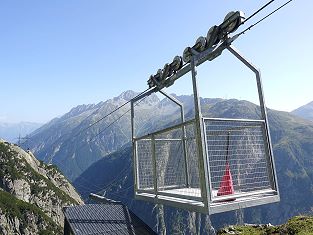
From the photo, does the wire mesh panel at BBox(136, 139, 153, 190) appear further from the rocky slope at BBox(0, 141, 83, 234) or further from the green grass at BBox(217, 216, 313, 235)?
the rocky slope at BBox(0, 141, 83, 234)

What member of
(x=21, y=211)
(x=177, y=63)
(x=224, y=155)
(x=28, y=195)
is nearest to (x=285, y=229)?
(x=224, y=155)

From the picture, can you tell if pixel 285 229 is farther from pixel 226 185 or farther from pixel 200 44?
pixel 200 44

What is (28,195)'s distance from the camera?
366 ft

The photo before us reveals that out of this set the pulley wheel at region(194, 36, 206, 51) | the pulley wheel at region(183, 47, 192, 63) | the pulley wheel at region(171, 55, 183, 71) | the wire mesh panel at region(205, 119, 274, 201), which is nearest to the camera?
the wire mesh panel at region(205, 119, 274, 201)

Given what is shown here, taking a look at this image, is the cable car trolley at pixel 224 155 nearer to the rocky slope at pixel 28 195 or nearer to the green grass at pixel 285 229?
the green grass at pixel 285 229

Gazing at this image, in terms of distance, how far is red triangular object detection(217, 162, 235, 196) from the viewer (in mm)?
7817

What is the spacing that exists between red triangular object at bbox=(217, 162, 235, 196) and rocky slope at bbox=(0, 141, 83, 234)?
93.2 metres

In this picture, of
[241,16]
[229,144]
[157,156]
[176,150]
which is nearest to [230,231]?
[176,150]

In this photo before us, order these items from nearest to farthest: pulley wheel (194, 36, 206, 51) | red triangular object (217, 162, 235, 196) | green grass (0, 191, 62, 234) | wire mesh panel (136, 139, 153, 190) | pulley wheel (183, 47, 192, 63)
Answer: red triangular object (217, 162, 235, 196)
pulley wheel (194, 36, 206, 51)
pulley wheel (183, 47, 192, 63)
wire mesh panel (136, 139, 153, 190)
green grass (0, 191, 62, 234)

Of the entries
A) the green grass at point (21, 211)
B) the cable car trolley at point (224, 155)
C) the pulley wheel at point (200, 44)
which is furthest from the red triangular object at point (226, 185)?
the green grass at point (21, 211)

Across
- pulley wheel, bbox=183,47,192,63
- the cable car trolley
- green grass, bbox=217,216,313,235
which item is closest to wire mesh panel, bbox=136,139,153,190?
the cable car trolley

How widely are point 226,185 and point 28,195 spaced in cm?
11441

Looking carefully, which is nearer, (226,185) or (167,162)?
(226,185)

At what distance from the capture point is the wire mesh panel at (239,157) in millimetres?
7676
